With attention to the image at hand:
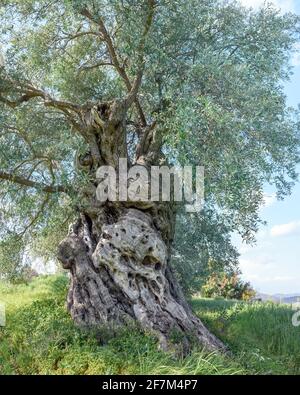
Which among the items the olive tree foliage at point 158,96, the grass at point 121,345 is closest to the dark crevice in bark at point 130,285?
the grass at point 121,345

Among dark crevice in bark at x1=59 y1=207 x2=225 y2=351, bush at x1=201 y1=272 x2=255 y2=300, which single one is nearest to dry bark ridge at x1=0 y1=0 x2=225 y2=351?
dark crevice in bark at x1=59 y1=207 x2=225 y2=351

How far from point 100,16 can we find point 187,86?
319 cm

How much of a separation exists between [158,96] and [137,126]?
1.77m

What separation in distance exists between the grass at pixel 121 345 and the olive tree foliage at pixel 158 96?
207 cm

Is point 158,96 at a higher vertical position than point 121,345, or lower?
higher

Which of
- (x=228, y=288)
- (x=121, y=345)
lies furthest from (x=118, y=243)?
(x=228, y=288)

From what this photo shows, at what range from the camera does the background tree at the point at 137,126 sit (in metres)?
11.1

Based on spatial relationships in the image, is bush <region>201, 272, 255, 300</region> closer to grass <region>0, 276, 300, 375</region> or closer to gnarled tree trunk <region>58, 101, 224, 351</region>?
grass <region>0, 276, 300, 375</region>

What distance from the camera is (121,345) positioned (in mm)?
9625

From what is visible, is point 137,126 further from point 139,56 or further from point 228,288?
point 228,288

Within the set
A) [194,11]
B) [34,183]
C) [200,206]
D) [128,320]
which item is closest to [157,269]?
[128,320]

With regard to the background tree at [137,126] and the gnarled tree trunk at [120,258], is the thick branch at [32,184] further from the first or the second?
the gnarled tree trunk at [120,258]

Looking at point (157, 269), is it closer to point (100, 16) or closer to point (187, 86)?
point (187, 86)

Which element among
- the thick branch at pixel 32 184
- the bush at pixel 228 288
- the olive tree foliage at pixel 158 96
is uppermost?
the olive tree foliage at pixel 158 96
